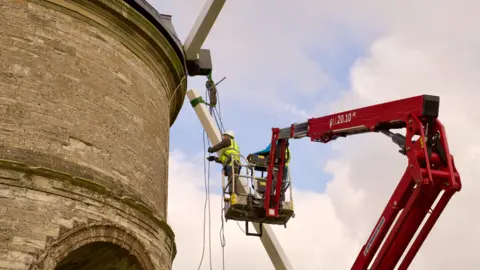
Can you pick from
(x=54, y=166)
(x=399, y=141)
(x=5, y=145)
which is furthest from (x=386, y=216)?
(x=5, y=145)

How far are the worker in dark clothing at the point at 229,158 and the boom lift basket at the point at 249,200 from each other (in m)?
0.01

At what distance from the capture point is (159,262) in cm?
1162

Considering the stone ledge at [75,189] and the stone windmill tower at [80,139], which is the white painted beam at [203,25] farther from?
the stone ledge at [75,189]

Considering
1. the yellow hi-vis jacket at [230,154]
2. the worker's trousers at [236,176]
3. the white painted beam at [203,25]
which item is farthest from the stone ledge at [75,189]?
the white painted beam at [203,25]

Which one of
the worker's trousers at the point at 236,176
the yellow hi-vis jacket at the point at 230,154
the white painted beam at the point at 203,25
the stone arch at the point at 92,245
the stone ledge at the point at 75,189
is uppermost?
the white painted beam at the point at 203,25

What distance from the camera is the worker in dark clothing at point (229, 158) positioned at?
13.6 metres

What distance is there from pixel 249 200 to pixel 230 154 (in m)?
1.23

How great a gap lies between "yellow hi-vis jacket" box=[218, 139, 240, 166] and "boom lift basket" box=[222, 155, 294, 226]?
0.18m

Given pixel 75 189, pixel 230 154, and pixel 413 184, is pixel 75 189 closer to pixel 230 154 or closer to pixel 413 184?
pixel 230 154

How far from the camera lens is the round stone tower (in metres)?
9.74

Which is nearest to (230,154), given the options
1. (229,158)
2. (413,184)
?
(229,158)

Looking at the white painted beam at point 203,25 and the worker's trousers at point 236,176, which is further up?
the white painted beam at point 203,25

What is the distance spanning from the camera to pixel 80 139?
1079 centimetres

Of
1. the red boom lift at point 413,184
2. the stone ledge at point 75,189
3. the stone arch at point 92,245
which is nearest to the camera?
the red boom lift at point 413,184
